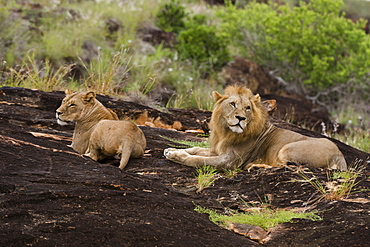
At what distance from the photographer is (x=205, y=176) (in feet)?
20.0

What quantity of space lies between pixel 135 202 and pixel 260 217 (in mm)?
1185

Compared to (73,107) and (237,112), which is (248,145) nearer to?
(237,112)

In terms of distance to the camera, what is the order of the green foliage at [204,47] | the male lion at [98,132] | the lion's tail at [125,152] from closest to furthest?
the lion's tail at [125,152]
the male lion at [98,132]
the green foliage at [204,47]

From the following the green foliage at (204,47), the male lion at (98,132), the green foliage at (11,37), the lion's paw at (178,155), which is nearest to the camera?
the male lion at (98,132)

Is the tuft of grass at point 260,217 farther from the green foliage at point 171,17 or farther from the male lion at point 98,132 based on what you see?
the green foliage at point 171,17

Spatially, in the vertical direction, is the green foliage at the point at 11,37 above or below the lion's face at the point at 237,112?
below

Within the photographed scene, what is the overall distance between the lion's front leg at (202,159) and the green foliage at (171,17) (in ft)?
46.9

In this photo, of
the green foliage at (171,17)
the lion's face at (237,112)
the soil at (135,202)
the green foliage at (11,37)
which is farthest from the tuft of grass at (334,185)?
the green foliage at (171,17)

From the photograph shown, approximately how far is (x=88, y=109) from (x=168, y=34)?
13.8 m

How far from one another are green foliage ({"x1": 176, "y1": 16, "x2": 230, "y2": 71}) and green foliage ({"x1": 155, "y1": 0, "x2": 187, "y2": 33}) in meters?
2.28

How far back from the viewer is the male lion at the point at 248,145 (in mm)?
6520

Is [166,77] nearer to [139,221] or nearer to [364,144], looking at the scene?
[364,144]

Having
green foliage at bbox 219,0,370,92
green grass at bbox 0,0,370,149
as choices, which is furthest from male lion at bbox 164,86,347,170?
green foliage at bbox 219,0,370,92

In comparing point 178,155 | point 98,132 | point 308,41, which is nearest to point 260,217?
point 178,155
